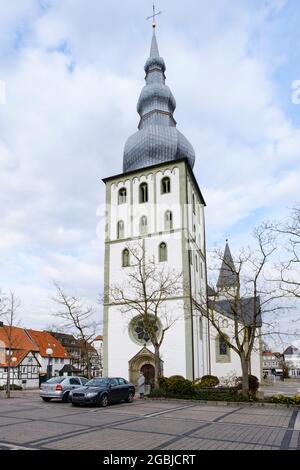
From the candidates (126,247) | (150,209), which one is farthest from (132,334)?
(150,209)

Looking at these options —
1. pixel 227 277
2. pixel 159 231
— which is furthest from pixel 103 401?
pixel 159 231

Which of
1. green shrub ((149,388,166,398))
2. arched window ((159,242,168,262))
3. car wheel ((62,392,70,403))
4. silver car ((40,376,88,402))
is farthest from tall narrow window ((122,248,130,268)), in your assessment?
car wheel ((62,392,70,403))

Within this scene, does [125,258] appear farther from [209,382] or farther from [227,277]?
[209,382]

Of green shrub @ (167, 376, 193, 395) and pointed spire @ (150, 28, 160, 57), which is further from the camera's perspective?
pointed spire @ (150, 28, 160, 57)

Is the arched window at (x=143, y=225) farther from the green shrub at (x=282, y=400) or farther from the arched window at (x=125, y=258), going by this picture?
the green shrub at (x=282, y=400)

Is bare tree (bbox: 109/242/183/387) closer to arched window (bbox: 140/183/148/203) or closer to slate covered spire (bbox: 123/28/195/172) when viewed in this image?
arched window (bbox: 140/183/148/203)

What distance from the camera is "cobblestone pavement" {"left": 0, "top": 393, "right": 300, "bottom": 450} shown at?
28.5 ft

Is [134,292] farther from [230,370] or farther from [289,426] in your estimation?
[289,426]

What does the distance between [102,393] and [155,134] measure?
87.1 feet

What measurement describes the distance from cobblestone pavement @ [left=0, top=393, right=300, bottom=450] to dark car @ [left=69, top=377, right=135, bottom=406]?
6.64 ft

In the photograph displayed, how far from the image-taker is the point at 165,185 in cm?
3594

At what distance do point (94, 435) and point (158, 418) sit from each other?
4.52 meters

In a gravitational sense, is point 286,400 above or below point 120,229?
below
